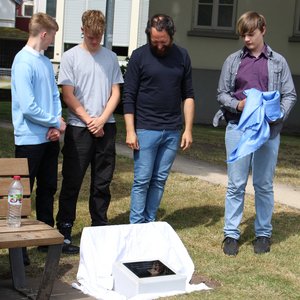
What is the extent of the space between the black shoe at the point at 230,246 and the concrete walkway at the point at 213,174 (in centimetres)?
230

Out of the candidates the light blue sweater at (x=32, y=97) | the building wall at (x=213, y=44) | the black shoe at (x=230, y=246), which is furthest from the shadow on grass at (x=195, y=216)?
the building wall at (x=213, y=44)

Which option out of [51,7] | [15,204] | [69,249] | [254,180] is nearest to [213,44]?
[254,180]

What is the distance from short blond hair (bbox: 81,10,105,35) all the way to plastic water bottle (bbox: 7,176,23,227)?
1.49 metres

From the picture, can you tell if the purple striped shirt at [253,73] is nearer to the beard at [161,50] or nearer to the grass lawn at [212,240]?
the beard at [161,50]

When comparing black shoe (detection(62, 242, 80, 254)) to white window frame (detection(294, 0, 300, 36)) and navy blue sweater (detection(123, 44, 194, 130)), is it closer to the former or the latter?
navy blue sweater (detection(123, 44, 194, 130))

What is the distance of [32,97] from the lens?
17.4 feet

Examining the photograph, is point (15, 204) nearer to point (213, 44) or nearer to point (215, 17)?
point (213, 44)

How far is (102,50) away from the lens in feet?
19.6

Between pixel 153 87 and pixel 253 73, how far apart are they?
83 cm

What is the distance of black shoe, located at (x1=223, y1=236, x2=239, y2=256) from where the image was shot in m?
6.07

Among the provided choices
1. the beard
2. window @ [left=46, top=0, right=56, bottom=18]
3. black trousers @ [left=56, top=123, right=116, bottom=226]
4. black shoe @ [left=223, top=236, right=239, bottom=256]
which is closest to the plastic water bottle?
black trousers @ [left=56, top=123, right=116, bottom=226]

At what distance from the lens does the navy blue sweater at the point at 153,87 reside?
5.96m

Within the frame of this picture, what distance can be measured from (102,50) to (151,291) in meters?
2.11

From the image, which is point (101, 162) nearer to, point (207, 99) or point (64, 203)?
point (64, 203)
